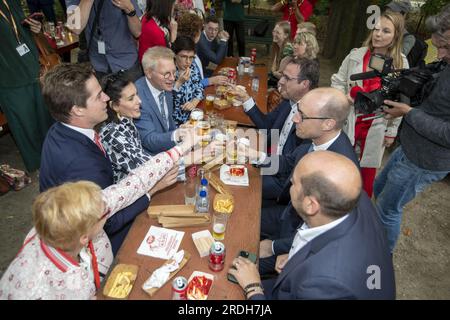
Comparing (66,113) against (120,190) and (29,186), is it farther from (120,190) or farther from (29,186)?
(29,186)

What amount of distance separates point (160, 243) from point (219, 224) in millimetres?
406

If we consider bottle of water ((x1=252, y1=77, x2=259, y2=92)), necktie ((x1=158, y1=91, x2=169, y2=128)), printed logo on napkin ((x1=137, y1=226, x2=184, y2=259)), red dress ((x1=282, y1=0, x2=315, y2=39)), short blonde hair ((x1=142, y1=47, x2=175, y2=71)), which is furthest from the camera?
red dress ((x1=282, y1=0, x2=315, y2=39))

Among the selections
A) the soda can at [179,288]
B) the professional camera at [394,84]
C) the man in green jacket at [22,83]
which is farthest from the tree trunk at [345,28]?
the soda can at [179,288]

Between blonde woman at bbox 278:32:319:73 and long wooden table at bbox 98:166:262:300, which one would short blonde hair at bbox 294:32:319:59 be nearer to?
blonde woman at bbox 278:32:319:73

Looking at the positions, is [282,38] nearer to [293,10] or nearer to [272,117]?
[293,10]

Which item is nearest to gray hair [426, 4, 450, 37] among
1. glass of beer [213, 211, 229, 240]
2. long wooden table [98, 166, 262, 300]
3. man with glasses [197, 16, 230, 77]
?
long wooden table [98, 166, 262, 300]

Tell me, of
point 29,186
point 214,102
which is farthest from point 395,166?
point 29,186

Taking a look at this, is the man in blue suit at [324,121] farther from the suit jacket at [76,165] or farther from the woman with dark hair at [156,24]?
the woman with dark hair at [156,24]

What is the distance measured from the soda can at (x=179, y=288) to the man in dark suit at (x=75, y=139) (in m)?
0.69

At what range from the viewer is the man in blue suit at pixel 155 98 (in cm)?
303

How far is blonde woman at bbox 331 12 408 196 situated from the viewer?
3.38 meters

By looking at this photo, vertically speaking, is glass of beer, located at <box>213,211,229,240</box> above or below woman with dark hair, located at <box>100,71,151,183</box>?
below

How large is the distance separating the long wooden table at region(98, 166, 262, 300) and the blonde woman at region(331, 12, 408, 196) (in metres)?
1.68

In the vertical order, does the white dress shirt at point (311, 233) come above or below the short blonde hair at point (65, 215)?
below
